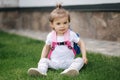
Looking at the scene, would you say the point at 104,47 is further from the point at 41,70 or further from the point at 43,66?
the point at 41,70

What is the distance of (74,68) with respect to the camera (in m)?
4.09

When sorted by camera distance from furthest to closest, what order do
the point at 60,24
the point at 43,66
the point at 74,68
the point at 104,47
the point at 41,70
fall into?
the point at 104,47 → the point at 60,24 → the point at 43,66 → the point at 41,70 → the point at 74,68

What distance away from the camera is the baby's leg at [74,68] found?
4.02 metres

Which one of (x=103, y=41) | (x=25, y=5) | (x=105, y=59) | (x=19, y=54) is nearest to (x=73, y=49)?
(x=105, y=59)

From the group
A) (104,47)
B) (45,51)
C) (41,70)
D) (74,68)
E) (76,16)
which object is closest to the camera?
(74,68)

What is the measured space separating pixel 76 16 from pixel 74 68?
4.16 meters

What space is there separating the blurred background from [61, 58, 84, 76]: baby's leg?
1669mm

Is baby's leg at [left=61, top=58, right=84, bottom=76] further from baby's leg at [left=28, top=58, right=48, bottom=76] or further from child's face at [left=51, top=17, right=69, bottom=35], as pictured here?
child's face at [left=51, top=17, right=69, bottom=35]

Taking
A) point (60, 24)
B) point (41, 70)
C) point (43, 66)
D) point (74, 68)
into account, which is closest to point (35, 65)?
point (43, 66)

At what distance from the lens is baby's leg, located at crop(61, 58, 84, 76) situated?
4.02 metres

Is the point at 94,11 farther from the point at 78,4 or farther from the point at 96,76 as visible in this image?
the point at 96,76

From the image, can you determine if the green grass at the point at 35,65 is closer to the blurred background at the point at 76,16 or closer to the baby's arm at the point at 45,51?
the baby's arm at the point at 45,51

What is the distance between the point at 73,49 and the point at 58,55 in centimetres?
25

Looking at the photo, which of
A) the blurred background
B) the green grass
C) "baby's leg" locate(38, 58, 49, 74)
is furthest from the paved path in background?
"baby's leg" locate(38, 58, 49, 74)
